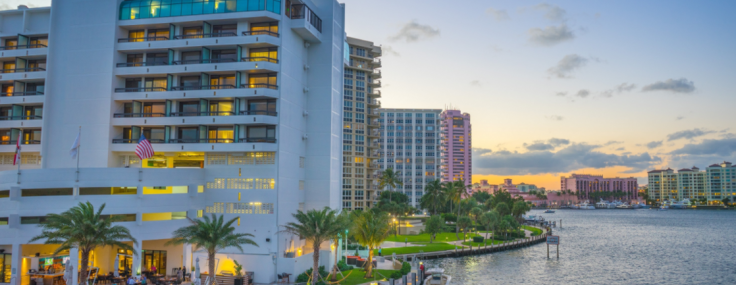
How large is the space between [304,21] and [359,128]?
79.0 m

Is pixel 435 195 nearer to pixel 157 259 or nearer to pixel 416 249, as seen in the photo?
pixel 416 249

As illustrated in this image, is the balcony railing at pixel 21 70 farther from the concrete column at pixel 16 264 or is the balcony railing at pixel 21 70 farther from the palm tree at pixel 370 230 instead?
the palm tree at pixel 370 230

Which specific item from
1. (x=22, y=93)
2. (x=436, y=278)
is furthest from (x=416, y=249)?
(x=22, y=93)

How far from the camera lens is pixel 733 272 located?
81500mm

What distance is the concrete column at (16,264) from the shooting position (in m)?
43.7

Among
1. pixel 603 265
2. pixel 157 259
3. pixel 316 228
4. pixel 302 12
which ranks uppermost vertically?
pixel 302 12

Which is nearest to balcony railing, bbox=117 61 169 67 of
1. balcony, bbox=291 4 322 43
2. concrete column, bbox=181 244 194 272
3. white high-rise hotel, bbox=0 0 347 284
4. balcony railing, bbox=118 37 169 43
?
white high-rise hotel, bbox=0 0 347 284

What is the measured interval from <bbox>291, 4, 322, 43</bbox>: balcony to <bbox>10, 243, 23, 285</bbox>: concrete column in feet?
113

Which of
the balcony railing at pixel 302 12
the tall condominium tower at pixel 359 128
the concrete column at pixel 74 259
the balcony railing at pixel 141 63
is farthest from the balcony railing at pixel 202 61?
the tall condominium tower at pixel 359 128

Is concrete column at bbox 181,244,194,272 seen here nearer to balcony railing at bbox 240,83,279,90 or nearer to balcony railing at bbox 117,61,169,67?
balcony railing at bbox 240,83,279,90

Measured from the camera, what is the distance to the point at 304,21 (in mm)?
54875

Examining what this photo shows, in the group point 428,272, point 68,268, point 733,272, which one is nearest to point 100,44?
point 68,268

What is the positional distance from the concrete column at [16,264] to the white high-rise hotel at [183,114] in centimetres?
276

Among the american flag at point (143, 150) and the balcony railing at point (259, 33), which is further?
the balcony railing at point (259, 33)
